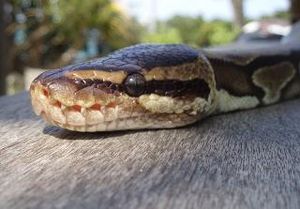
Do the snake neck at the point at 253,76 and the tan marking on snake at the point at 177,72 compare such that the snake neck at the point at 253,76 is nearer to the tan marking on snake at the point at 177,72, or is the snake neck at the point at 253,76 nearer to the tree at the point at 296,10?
the tan marking on snake at the point at 177,72

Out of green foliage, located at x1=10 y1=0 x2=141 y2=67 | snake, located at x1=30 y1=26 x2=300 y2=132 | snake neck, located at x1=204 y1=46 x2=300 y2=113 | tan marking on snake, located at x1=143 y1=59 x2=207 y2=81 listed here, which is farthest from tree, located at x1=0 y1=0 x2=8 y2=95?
green foliage, located at x1=10 y1=0 x2=141 y2=67

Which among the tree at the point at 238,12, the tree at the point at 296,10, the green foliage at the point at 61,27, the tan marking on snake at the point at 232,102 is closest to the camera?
the tan marking on snake at the point at 232,102

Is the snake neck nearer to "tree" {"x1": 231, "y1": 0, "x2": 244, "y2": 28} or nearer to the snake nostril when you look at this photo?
the snake nostril

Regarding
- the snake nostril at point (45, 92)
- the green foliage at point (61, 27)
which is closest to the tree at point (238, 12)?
the green foliage at point (61, 27)

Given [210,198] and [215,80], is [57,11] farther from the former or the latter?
[210,198]

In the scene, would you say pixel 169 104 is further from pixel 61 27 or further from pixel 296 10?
pixel 61 27

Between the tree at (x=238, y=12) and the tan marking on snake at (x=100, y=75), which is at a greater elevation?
the tan marking on snake at (x=100, y=75)

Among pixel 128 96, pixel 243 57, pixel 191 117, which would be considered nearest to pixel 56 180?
pixel 128 96
